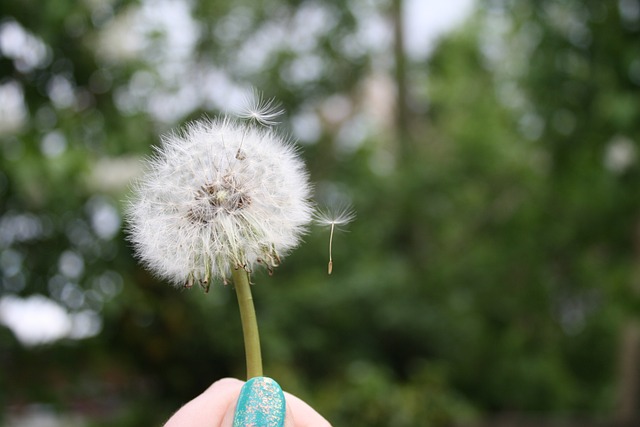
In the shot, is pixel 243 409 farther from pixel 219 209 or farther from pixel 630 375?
pixel 630 375

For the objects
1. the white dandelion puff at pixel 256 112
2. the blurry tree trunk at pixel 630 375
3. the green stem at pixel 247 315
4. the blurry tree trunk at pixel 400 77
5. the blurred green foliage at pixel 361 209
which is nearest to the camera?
the green stem at pixel 247 315

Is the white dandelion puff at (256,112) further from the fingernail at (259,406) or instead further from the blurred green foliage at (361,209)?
the blurred green foliage at (361,209)

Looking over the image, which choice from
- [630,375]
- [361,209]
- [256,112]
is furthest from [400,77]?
[256,112]

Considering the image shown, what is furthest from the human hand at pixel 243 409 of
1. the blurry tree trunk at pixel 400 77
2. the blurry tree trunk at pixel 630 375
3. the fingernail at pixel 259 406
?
the blurry tree trunk at pixel 400 77

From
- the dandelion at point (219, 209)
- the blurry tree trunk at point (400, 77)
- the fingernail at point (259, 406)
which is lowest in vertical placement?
the fingernail at point (259, 406)

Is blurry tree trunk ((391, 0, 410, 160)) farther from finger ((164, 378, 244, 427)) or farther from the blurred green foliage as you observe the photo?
finger ((164, 378, 244, 427))

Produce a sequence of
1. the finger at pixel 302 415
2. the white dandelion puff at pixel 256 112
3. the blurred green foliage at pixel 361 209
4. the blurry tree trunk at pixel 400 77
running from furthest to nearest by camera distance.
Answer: the blurry tree trunk at pixel 400 77, the blurred green foliage at pixel 361 209, the white dandelion puff at pixel 256 112, the finger at pixel 302 415

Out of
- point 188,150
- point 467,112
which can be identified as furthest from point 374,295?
point 188,150
